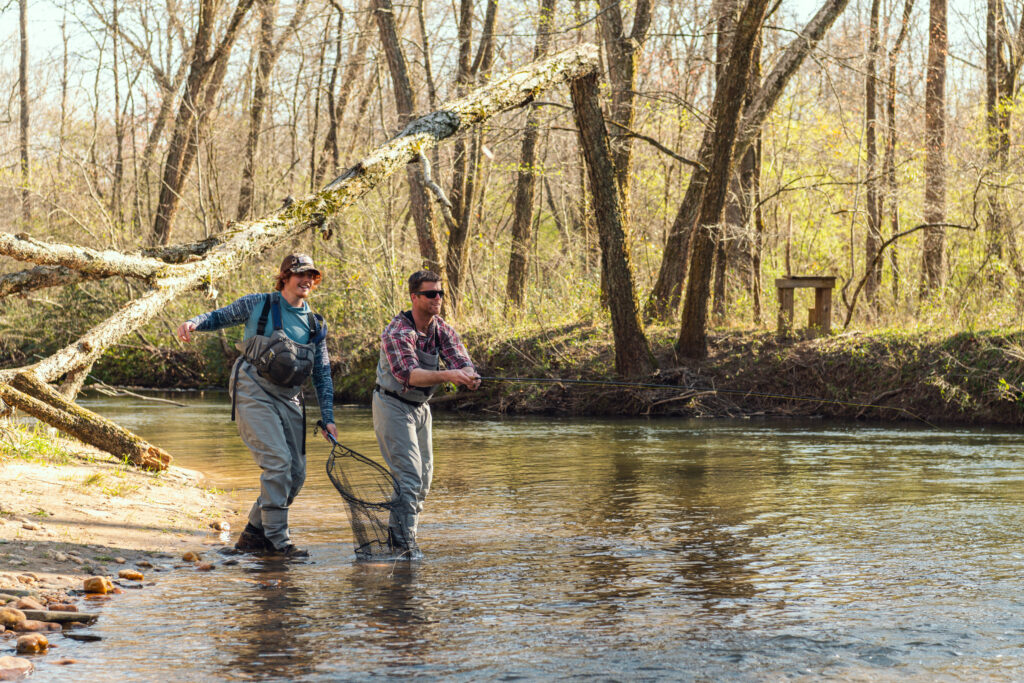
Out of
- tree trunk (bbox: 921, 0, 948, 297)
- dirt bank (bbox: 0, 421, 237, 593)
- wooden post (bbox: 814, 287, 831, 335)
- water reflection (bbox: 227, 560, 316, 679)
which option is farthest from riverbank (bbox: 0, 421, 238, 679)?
tree trunk (bbox: 921, 0, 948, 297)

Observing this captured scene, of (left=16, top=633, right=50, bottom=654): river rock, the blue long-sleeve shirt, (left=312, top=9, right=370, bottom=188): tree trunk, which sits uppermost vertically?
(left=312, top=9, right=370, bottom=188): tree trunk

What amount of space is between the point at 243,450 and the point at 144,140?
2246 cm

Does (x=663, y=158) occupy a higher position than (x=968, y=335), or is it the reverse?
(x=663, y=158)

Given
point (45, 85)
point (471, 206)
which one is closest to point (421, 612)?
point (471, 206)

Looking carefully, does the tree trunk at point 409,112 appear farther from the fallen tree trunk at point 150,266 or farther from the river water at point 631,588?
the river water at point 631,588

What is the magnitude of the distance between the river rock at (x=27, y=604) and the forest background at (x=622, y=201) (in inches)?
414

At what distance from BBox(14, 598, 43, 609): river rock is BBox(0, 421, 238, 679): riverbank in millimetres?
22

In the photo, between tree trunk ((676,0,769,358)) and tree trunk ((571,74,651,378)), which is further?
tree trunk ((676,0,769,358))

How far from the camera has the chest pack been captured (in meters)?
7.12

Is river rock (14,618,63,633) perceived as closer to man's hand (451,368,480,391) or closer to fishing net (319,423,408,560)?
fishing net (319,423,408,560)

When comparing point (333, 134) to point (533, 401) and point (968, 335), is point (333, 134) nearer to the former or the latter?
point (533, 401)

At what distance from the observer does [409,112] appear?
21734 mm

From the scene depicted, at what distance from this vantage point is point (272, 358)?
23.3ft

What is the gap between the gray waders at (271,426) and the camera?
7.23 m
